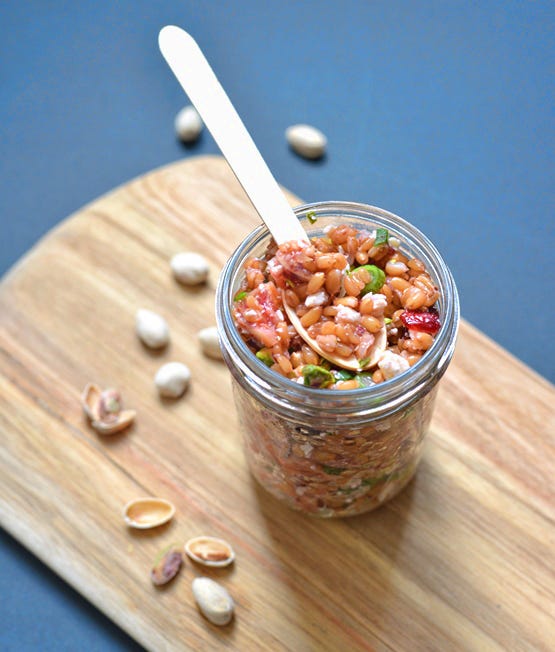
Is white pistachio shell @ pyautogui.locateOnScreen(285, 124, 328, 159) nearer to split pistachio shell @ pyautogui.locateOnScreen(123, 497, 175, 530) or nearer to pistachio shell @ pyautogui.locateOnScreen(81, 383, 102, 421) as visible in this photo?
pistachio shell @ pyautogui.locateOnScreen(81, 383, 102, 421)

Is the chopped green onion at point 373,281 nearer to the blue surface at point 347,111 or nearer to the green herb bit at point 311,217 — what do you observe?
the green herb bit at point 311,217

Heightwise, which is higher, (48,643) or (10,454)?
(10,454)

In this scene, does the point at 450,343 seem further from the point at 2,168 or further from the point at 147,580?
the point at 2,168

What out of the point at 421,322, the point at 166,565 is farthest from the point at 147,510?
the point at 421,322

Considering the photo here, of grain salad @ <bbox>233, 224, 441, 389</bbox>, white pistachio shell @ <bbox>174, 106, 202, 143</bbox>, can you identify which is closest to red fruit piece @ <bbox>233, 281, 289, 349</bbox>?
grain salad @ <bbox>233, 224, 441, 389</bbox>

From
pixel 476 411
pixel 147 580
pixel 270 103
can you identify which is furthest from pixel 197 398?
pixel 270 103

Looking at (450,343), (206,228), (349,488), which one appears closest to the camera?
(450,343)
